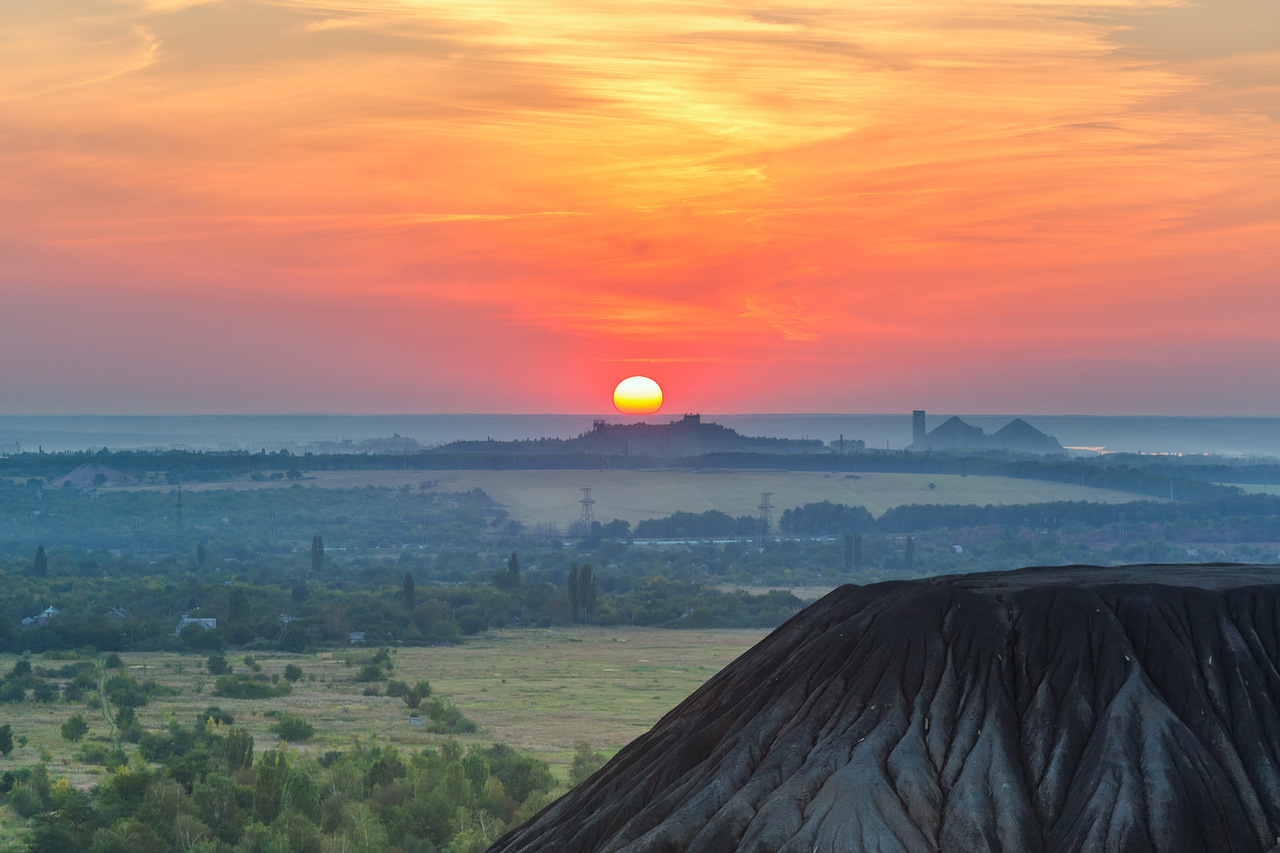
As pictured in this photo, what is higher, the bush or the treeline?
the treeline

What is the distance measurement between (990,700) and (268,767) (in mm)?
116725

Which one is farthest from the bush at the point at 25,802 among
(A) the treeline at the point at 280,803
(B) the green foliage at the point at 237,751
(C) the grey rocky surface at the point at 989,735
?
(C) the grey rocky surface at the point at 989,735

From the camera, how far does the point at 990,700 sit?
57.9m

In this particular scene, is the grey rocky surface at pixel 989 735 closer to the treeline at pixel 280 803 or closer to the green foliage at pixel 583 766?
the treeline at pixel 280 803

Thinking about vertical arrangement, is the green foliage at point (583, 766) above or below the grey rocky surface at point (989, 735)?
below

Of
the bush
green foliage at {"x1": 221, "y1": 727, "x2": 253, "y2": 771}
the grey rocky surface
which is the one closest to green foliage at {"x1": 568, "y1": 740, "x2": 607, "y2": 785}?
green foliage at {"x1": 221, "y1": 727, "x2": 253, "y2": 771}

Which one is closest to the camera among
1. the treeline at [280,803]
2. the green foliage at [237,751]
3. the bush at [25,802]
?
the treeline at [280,803]

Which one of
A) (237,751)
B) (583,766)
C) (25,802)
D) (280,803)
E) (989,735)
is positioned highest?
(989,735)

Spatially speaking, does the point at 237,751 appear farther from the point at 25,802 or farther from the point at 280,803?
the point at 280,803

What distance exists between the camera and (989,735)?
183 ft

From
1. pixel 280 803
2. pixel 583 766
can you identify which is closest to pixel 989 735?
pixel 583 766

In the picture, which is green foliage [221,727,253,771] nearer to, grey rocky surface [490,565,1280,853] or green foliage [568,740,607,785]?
green foliage [568,740,607,785]

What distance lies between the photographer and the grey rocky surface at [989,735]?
51594 mm

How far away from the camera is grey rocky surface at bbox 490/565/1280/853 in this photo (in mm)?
51594
